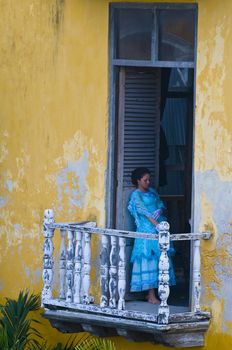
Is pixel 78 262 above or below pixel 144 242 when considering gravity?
below

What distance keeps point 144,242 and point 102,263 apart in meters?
0.62

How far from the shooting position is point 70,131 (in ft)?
48.9

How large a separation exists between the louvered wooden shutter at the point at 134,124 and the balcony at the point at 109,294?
1.63 feet

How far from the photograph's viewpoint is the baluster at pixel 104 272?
46.2ft

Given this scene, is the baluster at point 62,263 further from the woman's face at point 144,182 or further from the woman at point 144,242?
the woman's face at point 144,182

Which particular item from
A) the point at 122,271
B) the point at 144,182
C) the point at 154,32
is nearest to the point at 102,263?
the point at 122,271

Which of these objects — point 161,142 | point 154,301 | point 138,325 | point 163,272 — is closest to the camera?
point 163,272

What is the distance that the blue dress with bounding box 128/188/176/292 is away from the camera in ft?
47.8

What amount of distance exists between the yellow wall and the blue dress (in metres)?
0.33

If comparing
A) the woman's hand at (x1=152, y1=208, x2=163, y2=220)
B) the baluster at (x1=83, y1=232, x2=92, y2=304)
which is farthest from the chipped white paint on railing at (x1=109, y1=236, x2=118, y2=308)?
the woman's hand at (x1=152, y1=208, x2=163, y2=220)

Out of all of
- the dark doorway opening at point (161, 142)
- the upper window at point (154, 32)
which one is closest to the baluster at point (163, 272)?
the dark doorway opening at point (161, 142)

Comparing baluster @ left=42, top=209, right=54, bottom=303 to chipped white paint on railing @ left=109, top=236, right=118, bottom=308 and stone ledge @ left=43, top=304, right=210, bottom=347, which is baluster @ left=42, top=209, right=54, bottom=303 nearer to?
stone ledge @ left=43, top=304, right=210, bottom=347

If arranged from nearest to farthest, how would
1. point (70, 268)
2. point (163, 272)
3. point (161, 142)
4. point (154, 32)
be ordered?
point (163, 272) → point (70, 268) → point (154, 32) → point (161, 142)

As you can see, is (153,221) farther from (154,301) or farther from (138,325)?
(138,325)
